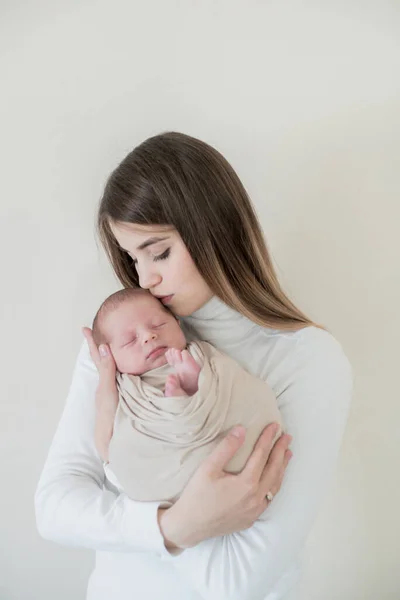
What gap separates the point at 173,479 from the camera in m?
1.19

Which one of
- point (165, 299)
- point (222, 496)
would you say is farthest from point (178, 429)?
point (165, 299)

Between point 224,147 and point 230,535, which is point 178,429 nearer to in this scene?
point 230,535

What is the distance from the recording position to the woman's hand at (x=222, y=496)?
1.14 metres

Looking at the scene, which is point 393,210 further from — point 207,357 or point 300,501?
point 300,501

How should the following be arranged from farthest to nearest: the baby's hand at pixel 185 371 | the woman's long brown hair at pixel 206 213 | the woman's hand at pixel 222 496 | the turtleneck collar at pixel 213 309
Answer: the turtleneck collar at pixel 213 309 → the woman's long brown hair at pixel 206 213 → the baby's hand at pixel 185 371 → the woman's hand at pixel 222 496

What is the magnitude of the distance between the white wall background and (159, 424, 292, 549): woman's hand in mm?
725

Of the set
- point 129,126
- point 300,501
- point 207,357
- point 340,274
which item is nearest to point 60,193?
point 129,126

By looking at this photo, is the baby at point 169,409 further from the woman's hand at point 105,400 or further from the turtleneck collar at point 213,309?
A: the turtleneck collar at point 213,309

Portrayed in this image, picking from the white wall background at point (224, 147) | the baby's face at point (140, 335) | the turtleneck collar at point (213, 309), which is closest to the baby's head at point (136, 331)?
the baby's face at point (140, 335)

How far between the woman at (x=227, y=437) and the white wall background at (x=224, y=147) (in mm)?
336

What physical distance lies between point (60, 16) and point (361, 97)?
3.08 ft

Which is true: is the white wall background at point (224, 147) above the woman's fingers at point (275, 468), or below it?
above

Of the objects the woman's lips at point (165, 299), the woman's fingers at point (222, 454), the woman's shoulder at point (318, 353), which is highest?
the woman's lips at point (165, 299)

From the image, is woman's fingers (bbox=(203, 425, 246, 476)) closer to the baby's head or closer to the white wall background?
the baby's head
